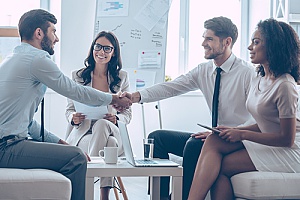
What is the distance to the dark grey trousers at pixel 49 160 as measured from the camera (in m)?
2.58

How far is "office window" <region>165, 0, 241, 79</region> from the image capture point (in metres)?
5.75

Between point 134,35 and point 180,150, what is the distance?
199 centimetres

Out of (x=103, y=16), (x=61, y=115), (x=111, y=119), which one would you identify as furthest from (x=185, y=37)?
(x=111, y=119)

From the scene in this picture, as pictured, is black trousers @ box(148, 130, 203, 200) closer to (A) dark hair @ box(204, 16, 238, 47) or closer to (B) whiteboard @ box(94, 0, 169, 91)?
(A) dark hair @ box(204, 16, 238, 47)

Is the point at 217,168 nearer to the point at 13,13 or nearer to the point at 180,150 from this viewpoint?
the point at 180,150

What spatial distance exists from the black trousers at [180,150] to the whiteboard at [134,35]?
5.83 ft

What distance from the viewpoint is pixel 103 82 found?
13.4 feet

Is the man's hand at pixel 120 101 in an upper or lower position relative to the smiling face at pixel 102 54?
lower

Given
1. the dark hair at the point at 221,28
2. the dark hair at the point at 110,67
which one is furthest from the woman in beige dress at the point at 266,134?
the dark hair at the point at 110,67

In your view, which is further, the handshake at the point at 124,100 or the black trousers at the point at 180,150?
the handshake at the point at 124,100

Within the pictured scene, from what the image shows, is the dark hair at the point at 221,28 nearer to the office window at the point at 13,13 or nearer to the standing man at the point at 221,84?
the standing man at the point at 221,84

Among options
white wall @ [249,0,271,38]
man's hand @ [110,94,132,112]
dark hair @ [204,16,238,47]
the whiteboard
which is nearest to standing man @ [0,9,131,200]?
man's hand @ [110,94,132,112]

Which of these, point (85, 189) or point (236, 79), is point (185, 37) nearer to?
point (236, 79)

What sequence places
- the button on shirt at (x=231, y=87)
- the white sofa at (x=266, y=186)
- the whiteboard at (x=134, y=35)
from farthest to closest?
the whiteboard at (x=134, y=35), the button on shirt at (x=231, y=87), the white sofa at (x=266, y=186)
